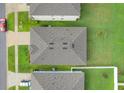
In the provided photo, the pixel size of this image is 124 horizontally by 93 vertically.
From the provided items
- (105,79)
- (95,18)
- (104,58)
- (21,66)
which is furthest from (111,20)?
(21,66)

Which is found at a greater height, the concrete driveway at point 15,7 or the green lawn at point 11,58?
the concrete driveway at point 15,7

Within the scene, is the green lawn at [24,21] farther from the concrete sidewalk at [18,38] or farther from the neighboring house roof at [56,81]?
the neighboring house roof at [56,81]

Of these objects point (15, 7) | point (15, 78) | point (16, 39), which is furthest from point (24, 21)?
point (15, 78)

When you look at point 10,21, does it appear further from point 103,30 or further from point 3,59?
point 103,30

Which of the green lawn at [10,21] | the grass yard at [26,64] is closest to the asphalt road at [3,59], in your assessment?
the green lawn at [10,21]

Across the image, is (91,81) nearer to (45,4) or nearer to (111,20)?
(111,20)

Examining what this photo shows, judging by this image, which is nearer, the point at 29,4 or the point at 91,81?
the point at 29,4
